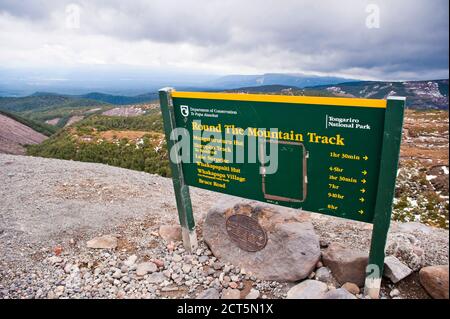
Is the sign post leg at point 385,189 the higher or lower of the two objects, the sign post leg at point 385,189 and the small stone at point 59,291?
the higher

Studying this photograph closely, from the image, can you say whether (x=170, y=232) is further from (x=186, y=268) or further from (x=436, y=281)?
(x=436, y=281)

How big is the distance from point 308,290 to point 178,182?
9.70 feet

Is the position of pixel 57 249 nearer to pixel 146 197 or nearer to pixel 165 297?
pixel 165 297

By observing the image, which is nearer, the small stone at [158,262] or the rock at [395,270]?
the rock at [395,270]

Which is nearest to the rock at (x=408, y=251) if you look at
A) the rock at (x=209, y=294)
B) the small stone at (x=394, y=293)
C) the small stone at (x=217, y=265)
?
the small stone at (x=394, y=293)

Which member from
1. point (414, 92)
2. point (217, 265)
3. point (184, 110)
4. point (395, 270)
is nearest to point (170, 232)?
point (217, 265)

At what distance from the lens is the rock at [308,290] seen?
15.3 feet

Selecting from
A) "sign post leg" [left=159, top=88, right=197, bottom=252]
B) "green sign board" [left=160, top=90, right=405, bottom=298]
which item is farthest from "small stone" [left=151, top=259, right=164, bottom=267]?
"green sign board" [left=160, top=90, right=405, bottom=298]

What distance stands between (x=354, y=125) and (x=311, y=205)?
1.35 meters

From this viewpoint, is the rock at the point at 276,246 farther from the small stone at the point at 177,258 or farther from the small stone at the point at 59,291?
the small stone at the point at 59,291

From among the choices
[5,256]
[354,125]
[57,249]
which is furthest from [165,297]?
[354,125]

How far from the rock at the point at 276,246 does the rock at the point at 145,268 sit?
1277 mm

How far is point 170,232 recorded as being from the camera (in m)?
7.05

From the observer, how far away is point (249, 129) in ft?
15.7
